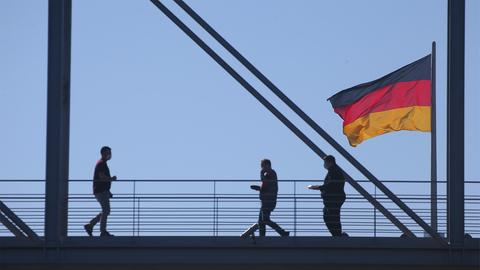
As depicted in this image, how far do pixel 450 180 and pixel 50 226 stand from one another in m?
5.08

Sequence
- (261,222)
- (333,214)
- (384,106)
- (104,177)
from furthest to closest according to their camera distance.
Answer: (384,106), (104,177), (261,222), (333,214)

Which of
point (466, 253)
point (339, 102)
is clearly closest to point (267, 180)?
point (466, 253)

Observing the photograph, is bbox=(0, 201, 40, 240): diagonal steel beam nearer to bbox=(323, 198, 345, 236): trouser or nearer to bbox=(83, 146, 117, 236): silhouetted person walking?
bbox=(83, 146, 117, 236): silhouetted person walking

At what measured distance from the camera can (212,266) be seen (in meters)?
18.1

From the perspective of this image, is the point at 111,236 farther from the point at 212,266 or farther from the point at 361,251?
the point at 361,251

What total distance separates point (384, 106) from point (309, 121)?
5.12 m

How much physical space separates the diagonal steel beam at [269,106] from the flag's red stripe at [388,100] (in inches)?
187

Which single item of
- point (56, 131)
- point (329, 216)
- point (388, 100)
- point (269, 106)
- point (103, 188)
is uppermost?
point (388, 100)

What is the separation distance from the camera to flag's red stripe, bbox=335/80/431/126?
23.3m

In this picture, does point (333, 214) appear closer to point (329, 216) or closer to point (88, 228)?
point (329, 216)

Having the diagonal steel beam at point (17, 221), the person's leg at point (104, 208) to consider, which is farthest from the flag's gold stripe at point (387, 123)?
the diagonal steel beam at point (17, 221)

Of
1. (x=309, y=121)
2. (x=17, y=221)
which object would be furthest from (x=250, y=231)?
(x=17, y=221)

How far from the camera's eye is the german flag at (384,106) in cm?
2325

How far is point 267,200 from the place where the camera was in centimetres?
1831
